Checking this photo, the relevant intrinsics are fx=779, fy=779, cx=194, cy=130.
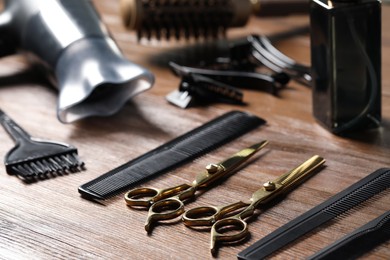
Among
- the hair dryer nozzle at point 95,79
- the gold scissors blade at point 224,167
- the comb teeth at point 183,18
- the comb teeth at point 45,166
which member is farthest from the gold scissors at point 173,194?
the comb teeth at point 183,18

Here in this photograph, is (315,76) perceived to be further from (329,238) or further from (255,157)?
(329,238)

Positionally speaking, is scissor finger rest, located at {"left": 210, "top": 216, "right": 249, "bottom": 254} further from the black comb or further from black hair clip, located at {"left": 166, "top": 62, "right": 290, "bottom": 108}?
black hair clip, located at {"left": 166, "top": 62, "right": 290, "bottom": 108}

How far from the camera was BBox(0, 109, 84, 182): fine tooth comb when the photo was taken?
2.56 ft

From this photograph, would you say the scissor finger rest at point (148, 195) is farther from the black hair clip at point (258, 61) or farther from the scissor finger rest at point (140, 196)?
the black hair clip at point (258, 61)

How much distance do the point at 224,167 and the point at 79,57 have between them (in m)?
0.27

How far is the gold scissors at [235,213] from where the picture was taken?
Answer: 0.63 metres

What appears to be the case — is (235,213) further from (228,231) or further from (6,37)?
(6,37)

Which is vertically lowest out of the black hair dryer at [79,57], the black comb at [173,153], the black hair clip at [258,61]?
the black comb at [173,153]

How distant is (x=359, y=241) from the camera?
2.04ft

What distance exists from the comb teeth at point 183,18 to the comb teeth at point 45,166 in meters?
0.36

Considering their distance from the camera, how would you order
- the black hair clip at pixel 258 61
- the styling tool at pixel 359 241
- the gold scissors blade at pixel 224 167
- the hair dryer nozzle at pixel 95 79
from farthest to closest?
the black hair clip at pixel 258 61, the hair dryer nozzle at pixel 95 79, the gold scissors blade at pixel 224 167, the styling tool at pixel 359 241

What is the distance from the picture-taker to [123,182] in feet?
2.45

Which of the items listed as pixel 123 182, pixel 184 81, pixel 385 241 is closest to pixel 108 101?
pixel 184 81

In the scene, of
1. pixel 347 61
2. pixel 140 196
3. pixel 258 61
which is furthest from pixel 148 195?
pixel 258 61
